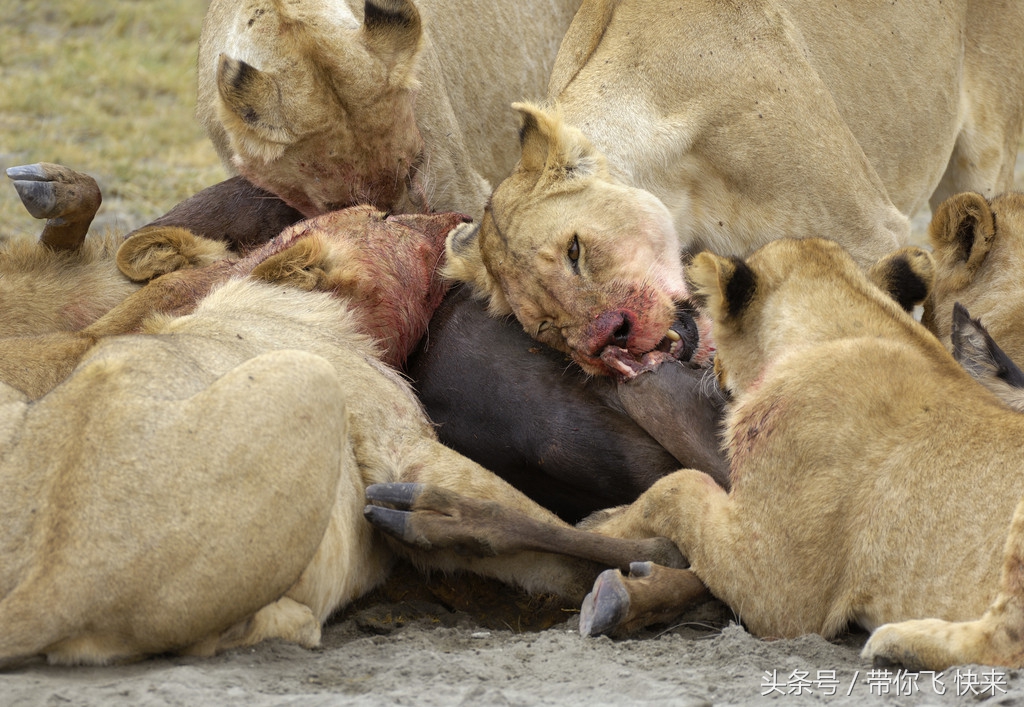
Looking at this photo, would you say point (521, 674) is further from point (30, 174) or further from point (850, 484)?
point (30, 174)

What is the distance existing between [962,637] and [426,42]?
2938mm

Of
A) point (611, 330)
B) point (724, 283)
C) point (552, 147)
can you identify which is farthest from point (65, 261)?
point (724, 283)

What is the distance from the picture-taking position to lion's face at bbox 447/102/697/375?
3941mm

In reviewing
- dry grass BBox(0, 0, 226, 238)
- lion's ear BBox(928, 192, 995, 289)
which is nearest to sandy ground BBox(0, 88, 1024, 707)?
lion's ear BBox(928, 192, 995, 289)

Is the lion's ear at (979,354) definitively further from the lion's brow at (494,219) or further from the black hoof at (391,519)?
the black hoof at (391,519)

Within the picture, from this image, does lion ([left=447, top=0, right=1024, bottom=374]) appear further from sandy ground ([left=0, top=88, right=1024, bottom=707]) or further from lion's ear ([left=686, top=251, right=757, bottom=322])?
sandy ground ([left=0, top=88, right=1024, bottom=707])

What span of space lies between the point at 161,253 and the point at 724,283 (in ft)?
6.86

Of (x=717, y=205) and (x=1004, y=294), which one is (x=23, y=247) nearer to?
(x=717, y=205)

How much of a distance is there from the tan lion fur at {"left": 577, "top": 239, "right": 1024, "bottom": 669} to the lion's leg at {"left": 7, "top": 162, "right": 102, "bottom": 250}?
251 centimetres

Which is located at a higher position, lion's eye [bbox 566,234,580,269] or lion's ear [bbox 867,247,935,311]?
lion's ear [bbox 867,247,935,311]

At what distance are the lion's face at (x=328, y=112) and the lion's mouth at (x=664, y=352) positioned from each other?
114 cm

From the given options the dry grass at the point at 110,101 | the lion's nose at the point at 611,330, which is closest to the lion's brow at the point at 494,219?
the lion's nose at the point at 611,330

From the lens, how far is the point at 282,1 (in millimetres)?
4480

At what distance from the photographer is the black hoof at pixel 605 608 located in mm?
3217
